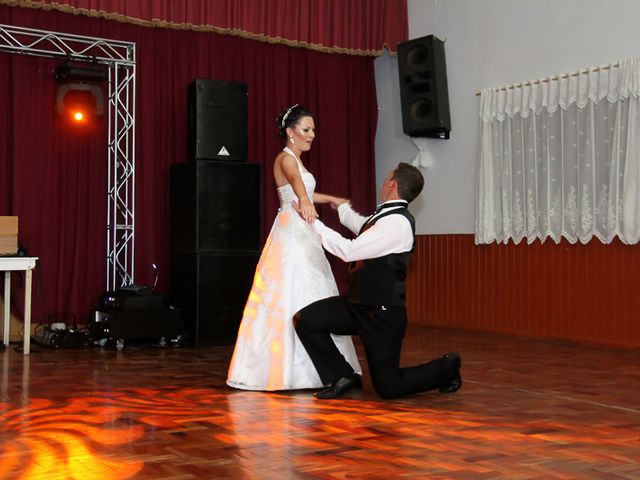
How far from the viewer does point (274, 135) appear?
310 inches

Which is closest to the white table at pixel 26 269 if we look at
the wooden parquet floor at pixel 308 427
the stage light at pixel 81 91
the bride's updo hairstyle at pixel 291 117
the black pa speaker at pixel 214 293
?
the wooden parquet floor at pixel 308 427

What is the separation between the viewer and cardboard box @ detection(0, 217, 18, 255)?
19.2 ft

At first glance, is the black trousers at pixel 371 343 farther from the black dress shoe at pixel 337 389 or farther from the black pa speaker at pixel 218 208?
the black pa speaker at pixel 218 208

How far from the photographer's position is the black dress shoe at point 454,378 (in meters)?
3.82

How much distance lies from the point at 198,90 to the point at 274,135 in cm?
158

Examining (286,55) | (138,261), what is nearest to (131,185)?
(138,261)

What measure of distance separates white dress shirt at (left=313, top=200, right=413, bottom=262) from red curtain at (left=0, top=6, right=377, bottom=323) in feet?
12.3

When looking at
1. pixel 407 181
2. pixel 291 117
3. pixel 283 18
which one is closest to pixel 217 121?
pixel 283 18

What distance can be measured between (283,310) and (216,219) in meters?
2.38

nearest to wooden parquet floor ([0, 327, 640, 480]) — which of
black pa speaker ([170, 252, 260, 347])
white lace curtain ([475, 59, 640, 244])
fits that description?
black pa speaker ([170, 252, 260, 347])

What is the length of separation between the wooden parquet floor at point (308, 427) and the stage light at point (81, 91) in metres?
2.29

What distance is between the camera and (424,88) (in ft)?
24.6

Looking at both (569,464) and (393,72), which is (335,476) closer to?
(569,464)

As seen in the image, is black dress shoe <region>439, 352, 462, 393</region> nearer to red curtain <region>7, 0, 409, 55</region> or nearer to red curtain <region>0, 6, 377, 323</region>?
red curtain <region>0, 6, 377, 323</region>
